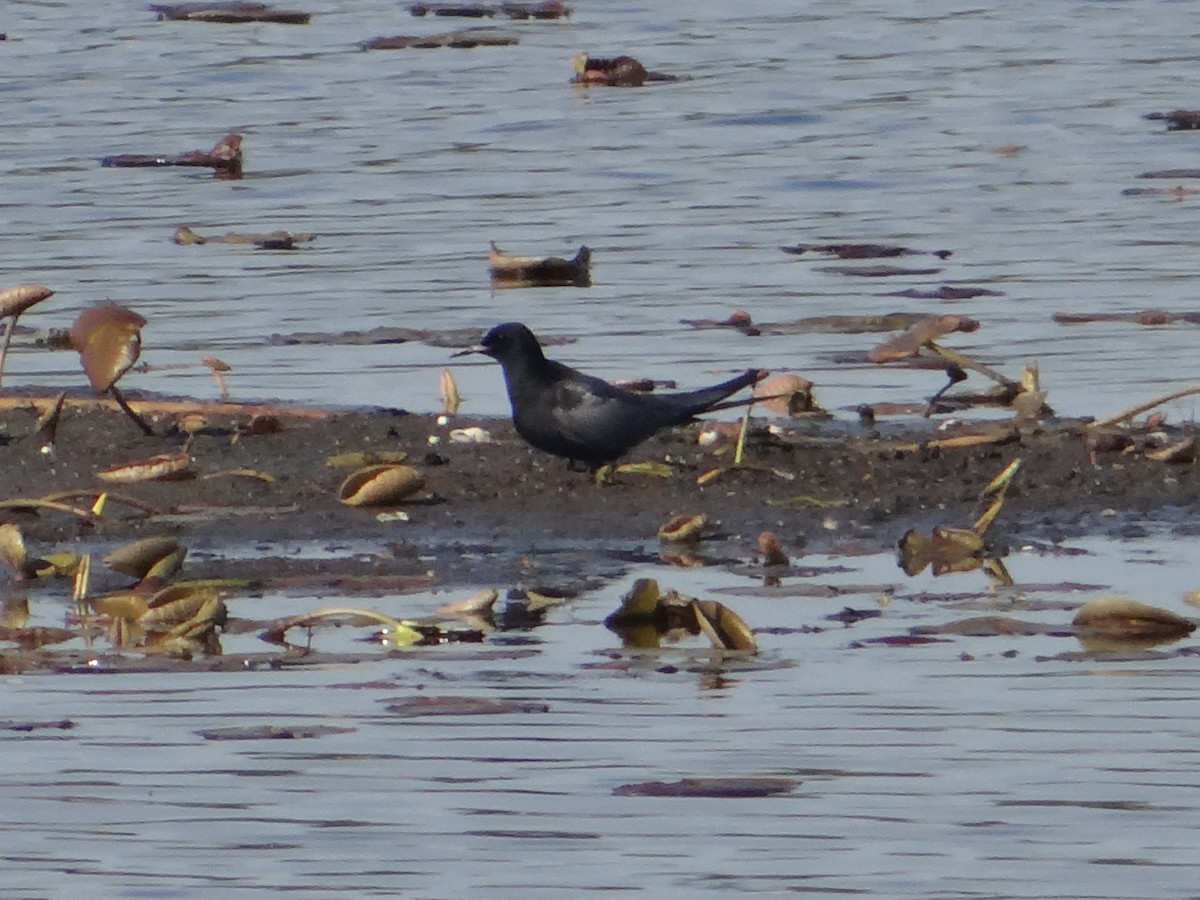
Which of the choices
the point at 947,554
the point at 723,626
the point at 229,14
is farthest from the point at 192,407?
the point at 229,14

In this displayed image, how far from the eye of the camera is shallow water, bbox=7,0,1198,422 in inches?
418

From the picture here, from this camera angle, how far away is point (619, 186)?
15211 millimetres

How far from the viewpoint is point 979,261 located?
12484 mm

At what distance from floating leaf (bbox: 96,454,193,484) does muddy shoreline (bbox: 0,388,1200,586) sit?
0.09 ft

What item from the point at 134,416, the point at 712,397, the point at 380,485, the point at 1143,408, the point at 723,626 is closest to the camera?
the point at 723,626

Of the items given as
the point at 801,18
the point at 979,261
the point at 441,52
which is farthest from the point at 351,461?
the point at 801,18

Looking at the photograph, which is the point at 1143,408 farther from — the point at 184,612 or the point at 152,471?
the point at 184,612

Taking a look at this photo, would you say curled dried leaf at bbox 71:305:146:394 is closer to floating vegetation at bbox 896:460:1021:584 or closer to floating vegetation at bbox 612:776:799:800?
floating vegetation at bbox 896:460:1021:584

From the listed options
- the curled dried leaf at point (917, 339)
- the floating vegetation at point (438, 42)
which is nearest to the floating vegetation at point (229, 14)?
the floating vegetation at point (438, 42)

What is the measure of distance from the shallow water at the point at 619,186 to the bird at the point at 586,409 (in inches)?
44.3

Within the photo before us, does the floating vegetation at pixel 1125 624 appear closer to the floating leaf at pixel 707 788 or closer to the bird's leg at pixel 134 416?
the floating leaf at pixel 707 788

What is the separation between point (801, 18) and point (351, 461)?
16.6 meters

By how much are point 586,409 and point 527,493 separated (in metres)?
0.28

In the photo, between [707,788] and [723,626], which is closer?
[707,788]
